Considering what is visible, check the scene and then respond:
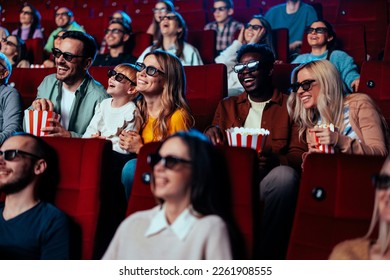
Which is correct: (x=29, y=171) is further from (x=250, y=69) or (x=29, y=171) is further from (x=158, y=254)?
(x=250, y=69)

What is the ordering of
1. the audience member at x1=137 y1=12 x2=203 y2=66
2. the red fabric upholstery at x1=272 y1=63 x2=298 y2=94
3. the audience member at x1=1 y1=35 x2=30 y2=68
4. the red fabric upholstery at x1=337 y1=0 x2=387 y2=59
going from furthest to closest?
the red fabric upholstery at x1=337 y1=0 x2=387 y2=59 → the audience member at x1=1 y1=35 x2=30 y2=68 → the audience member at x1=137 y1=12 x2=203 y2=66 → the red fabric upholstery at x1=272 y1=63 x2=298 y2=94

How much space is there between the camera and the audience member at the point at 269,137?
810 mm

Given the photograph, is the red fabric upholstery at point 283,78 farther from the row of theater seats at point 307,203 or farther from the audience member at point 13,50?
the audience member at point 13,50

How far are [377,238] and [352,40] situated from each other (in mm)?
1080

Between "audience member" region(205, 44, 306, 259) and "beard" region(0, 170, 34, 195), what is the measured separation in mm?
296

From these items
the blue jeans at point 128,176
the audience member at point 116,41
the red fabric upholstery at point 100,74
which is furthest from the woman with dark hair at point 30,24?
the blue jeans at point 128,176

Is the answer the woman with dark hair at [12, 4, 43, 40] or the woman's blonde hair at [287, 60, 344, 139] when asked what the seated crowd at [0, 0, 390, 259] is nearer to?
the woman's blonde hair at [287, 60, 344, 139]

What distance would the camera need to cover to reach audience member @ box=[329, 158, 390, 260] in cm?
64

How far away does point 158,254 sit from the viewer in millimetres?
695

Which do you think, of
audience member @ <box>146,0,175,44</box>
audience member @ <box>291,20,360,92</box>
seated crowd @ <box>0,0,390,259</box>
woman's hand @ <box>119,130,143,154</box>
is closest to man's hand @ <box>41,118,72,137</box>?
seated crowd @ <box>0,0,390,259</box>

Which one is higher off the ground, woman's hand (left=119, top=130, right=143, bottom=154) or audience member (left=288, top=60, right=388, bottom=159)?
audience member (left=288, top=60, right=388, bottom=159)

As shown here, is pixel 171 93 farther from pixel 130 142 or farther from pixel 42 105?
pixel 42 105

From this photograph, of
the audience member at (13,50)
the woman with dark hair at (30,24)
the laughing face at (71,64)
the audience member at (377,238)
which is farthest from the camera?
the woman with dark hair at (30,24)

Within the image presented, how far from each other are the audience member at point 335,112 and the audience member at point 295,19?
2.70ft
